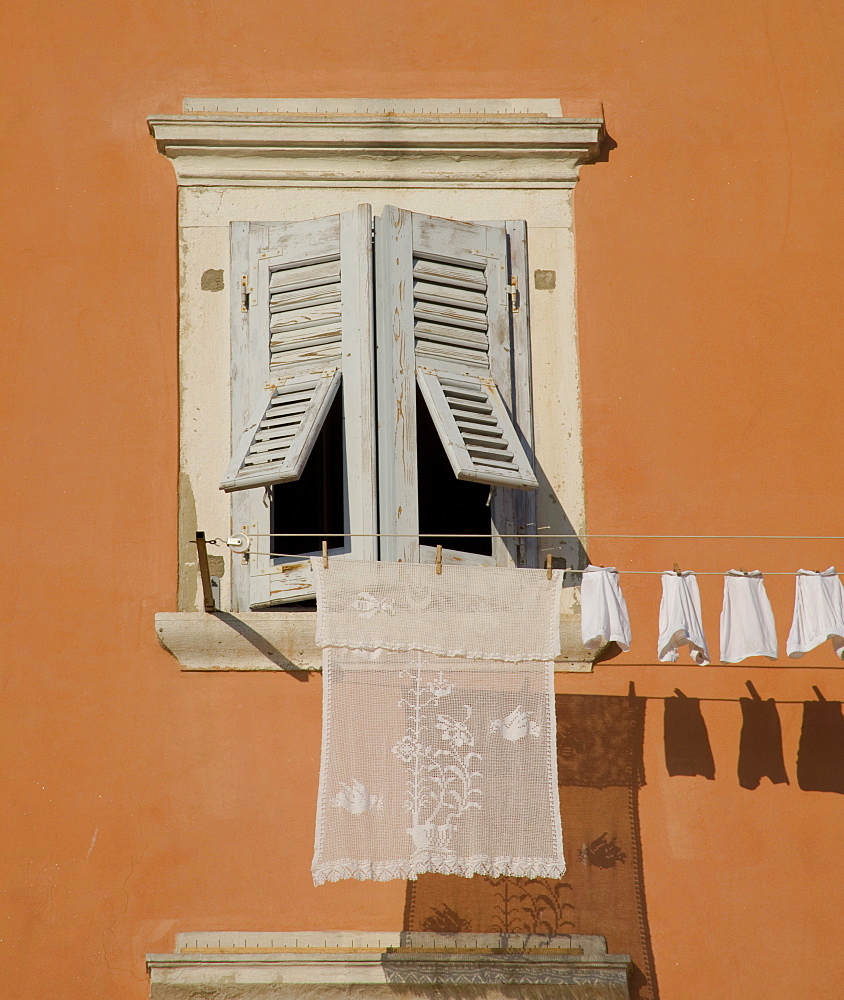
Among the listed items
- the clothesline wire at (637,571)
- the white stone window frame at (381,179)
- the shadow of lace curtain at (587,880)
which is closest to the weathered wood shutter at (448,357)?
the white stone window frame at (381,179)

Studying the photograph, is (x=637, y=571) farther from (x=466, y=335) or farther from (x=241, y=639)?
(x=241, y=639)

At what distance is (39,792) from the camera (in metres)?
5.32

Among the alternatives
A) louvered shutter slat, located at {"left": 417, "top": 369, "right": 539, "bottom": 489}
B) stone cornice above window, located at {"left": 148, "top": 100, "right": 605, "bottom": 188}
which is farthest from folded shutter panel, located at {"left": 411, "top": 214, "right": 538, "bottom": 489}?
stone cornice above window, located at {"left": 148, "top": 100, "right": 605, "bottom": 188}

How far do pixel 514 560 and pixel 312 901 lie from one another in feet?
4.82

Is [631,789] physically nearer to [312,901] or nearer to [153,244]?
[312,901]

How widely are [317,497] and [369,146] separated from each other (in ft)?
4.96

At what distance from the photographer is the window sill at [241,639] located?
5469 millimetres

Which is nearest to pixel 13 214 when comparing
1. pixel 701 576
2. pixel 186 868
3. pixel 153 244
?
pixel 153 244

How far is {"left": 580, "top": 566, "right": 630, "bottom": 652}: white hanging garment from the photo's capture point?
4.98 meters

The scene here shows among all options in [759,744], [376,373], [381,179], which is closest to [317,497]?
[376,373]

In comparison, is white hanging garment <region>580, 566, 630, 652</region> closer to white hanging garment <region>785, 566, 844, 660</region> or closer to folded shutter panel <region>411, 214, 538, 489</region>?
folded shutter panel <region>411, 214, 538, 489</region>

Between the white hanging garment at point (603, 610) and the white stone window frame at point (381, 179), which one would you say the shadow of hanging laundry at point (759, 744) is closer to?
the white hanging garment at point (603, 610)

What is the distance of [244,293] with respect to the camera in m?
5.89

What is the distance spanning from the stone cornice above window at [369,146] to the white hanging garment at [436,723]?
1921 millimetres
